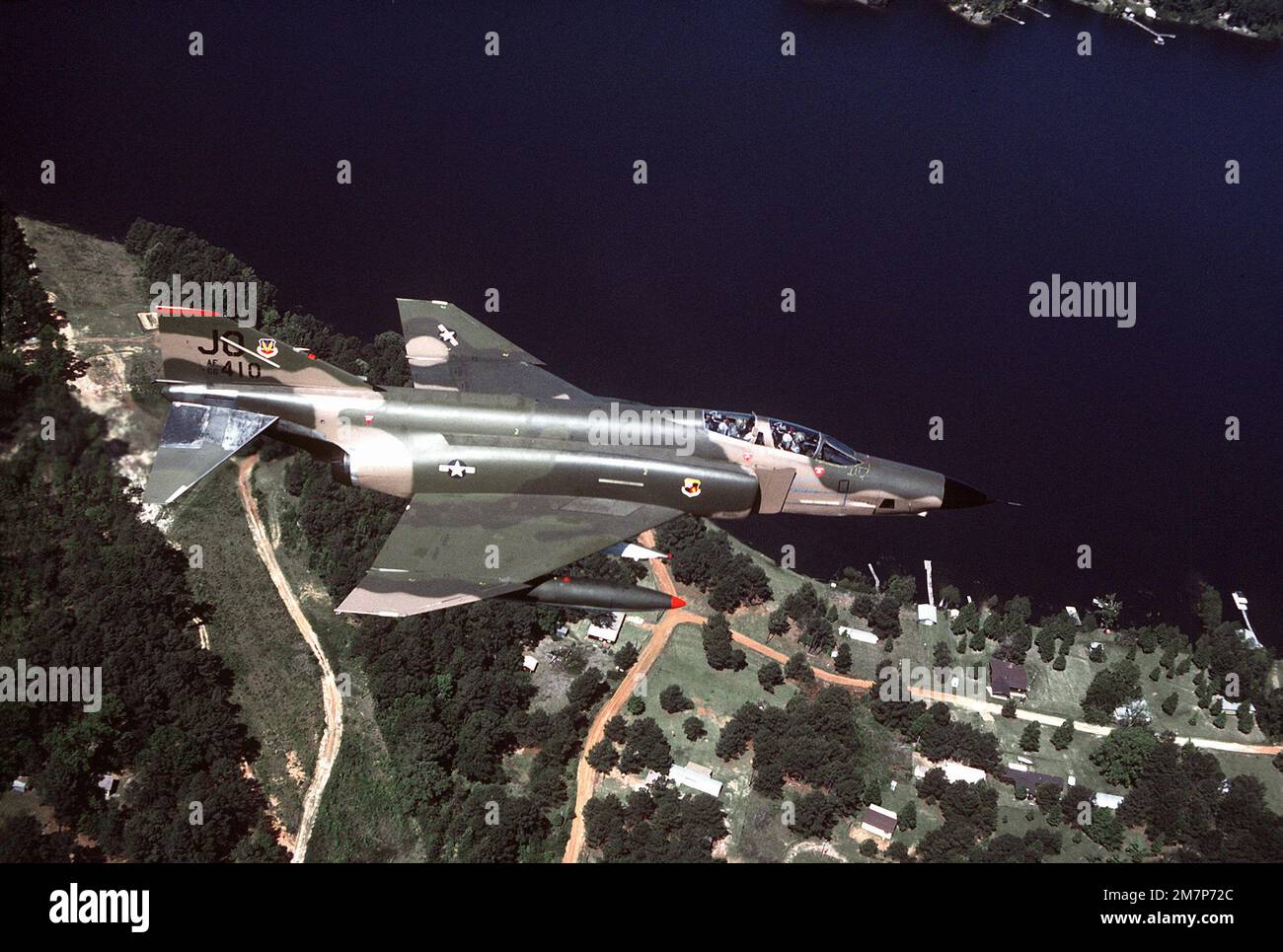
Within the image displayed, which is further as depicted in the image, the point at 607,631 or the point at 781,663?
the point at 781,663

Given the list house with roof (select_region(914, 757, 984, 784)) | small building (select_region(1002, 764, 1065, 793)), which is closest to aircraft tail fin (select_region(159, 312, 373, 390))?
house with roof (select_region(914, 757, 984, 784))

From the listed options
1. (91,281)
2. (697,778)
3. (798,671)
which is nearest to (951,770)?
(798,671)

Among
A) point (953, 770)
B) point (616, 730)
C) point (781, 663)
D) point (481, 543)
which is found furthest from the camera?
point (781, 663)

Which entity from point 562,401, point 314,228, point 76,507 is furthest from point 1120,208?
point 76,507

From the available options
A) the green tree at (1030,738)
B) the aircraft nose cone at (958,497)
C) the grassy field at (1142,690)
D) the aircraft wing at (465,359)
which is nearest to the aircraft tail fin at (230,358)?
the aircraft wing at (465,359)

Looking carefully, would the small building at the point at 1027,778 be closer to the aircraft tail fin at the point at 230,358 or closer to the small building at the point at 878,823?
the small building at the point at 878,823

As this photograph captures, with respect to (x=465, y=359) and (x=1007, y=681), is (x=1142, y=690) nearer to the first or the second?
(x=1007, y=681)

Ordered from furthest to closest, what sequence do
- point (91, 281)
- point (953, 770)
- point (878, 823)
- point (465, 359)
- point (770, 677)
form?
1. point (91, 281)
2. point (770, 677)
3. point (953, 770)
4. point (878, 823)
5. point (465, 359)
